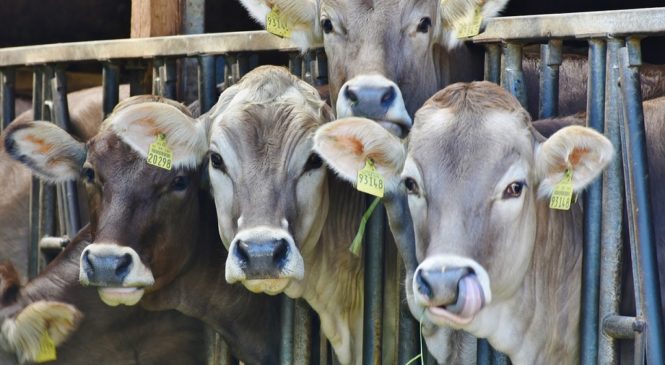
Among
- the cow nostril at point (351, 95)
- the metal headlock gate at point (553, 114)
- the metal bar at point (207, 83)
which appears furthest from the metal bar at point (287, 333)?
the cow nostril at point (351, 95)

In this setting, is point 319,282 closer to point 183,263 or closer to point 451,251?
point 183,263

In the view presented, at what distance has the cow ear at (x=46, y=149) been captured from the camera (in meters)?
6.50

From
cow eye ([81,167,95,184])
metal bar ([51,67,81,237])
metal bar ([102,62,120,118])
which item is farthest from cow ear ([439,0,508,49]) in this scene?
metal bar ([51,67,81,237])

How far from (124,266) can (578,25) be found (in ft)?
7.46

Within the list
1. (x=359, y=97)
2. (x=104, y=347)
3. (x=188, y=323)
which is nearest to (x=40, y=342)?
(x=104, y=347)

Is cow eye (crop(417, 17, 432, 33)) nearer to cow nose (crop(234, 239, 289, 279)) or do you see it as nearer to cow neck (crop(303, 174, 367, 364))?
cow neck (crop(303, 174, 367, 364))

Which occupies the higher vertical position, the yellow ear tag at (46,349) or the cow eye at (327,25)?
the cow eye at (327,25)

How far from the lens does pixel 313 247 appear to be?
230 inches

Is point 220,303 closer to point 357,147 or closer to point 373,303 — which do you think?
point 373,303

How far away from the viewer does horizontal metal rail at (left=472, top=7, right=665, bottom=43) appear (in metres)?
5.00

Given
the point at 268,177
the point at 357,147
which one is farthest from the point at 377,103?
the point at 268,177

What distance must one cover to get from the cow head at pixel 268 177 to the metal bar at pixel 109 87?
159cm

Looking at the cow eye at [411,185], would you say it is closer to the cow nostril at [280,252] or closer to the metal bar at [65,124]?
the cow nostril at [280,252]

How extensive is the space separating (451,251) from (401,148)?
739 mm
